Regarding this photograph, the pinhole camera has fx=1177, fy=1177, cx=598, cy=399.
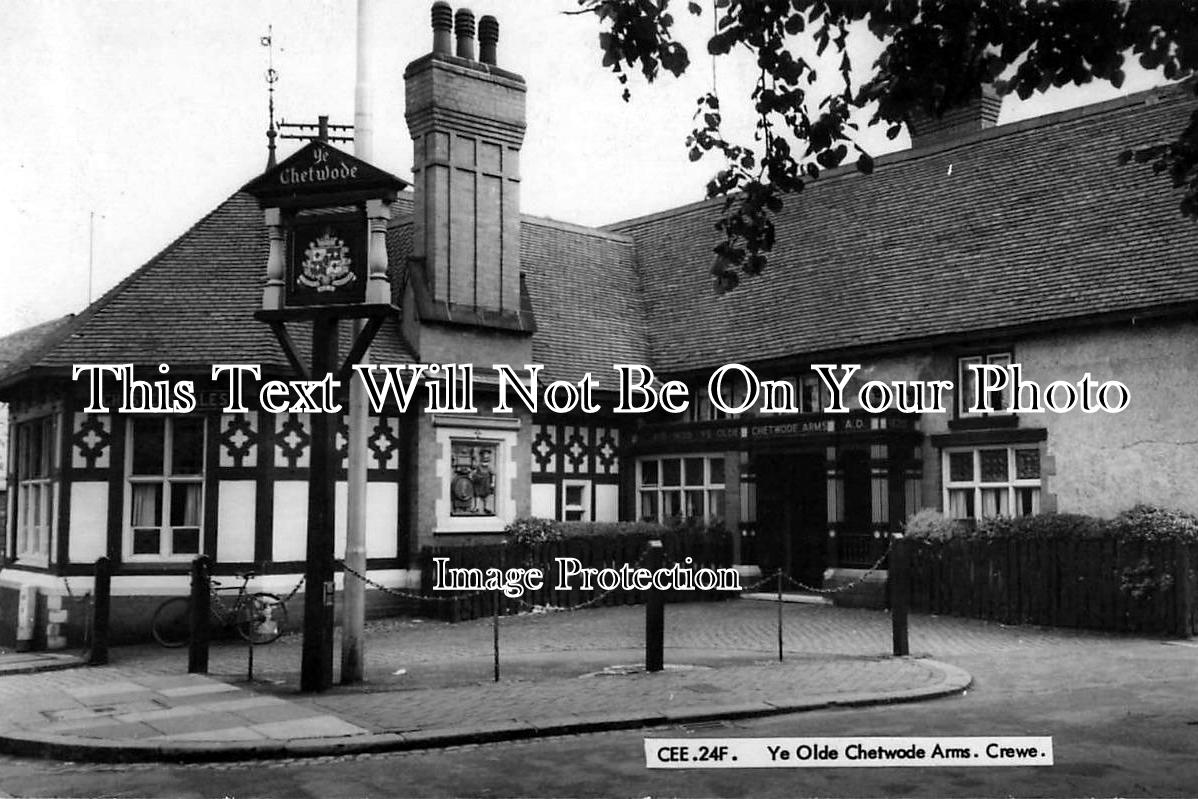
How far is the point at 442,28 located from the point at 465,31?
1.45 ft

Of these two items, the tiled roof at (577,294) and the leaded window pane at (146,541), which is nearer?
the leaded window pane at (146,541)

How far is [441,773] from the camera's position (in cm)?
798

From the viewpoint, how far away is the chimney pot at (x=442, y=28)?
20.0m

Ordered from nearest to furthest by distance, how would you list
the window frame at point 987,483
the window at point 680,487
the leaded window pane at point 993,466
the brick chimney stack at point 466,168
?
the window frame at point 987,483
the leaded window pane at point 993,466
the brick chimney stack at point 466,168
the window at point 680,487

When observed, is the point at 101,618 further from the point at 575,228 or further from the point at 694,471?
the point at 575,228

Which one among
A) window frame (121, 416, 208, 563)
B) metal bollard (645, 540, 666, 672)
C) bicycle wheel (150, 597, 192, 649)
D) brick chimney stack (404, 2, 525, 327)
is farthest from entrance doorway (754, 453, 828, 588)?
bicycle wheel (150, 597, 192, 649)

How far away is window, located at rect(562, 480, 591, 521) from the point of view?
21.6 metres

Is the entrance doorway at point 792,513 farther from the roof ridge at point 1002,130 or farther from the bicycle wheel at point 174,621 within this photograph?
the bicycle wheel at point 174,621

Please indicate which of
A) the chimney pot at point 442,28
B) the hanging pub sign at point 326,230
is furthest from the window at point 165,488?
the chimney pot at point 442,28

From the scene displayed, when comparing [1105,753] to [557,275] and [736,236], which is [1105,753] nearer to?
[736,236]

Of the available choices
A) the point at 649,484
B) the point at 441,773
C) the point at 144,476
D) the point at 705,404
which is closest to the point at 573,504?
the point at 649,484

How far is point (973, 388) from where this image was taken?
18844 millimetres

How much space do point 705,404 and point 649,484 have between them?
6.15 feet

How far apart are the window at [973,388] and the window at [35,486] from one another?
544 inches
